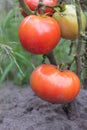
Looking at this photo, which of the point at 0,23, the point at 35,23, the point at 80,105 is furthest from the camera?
the point at 0,23

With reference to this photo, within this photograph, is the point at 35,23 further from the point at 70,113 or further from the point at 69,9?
the point at 70,113

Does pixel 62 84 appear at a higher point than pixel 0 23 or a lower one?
higher

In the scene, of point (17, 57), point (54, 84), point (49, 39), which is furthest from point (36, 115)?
point (17, 57)

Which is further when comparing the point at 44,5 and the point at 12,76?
the point at 12,76

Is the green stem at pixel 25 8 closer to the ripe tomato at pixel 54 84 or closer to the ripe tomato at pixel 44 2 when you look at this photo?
the ripe tomato at pixel 44 2

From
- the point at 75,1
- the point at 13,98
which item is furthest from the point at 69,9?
the point at 13,98

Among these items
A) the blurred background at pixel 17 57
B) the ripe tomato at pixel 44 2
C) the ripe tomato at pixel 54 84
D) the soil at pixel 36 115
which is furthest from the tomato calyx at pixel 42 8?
the blurred background at pixel 17 57

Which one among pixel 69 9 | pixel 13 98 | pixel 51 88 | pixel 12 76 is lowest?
pixel 12 76
